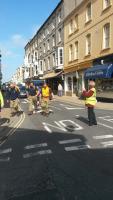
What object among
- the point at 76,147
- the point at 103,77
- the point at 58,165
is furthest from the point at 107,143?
the point at 103,77

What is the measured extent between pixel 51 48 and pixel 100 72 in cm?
2322

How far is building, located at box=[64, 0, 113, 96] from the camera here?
29.0m

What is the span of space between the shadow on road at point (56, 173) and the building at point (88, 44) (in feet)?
62.6

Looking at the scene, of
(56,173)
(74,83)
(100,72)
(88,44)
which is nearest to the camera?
(56,173)

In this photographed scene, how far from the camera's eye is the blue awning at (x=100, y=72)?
2759 centimetres

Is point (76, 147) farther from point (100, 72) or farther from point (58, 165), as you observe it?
point (100, 72)

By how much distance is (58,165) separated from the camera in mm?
7875

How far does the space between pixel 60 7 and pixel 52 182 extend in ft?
134

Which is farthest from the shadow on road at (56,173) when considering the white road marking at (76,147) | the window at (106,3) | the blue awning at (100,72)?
the window at (106,3)

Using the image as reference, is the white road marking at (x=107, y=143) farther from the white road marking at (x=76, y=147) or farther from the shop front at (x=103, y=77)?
the shop front at (x=103, y=77)

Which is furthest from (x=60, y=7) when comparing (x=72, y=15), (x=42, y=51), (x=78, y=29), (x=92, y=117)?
(x=92, y=117)

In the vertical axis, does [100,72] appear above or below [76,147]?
above

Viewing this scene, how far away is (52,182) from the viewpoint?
6547 mm

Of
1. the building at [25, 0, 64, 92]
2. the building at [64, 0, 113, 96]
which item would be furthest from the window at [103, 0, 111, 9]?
the building at [25, 0, 64, 92]
